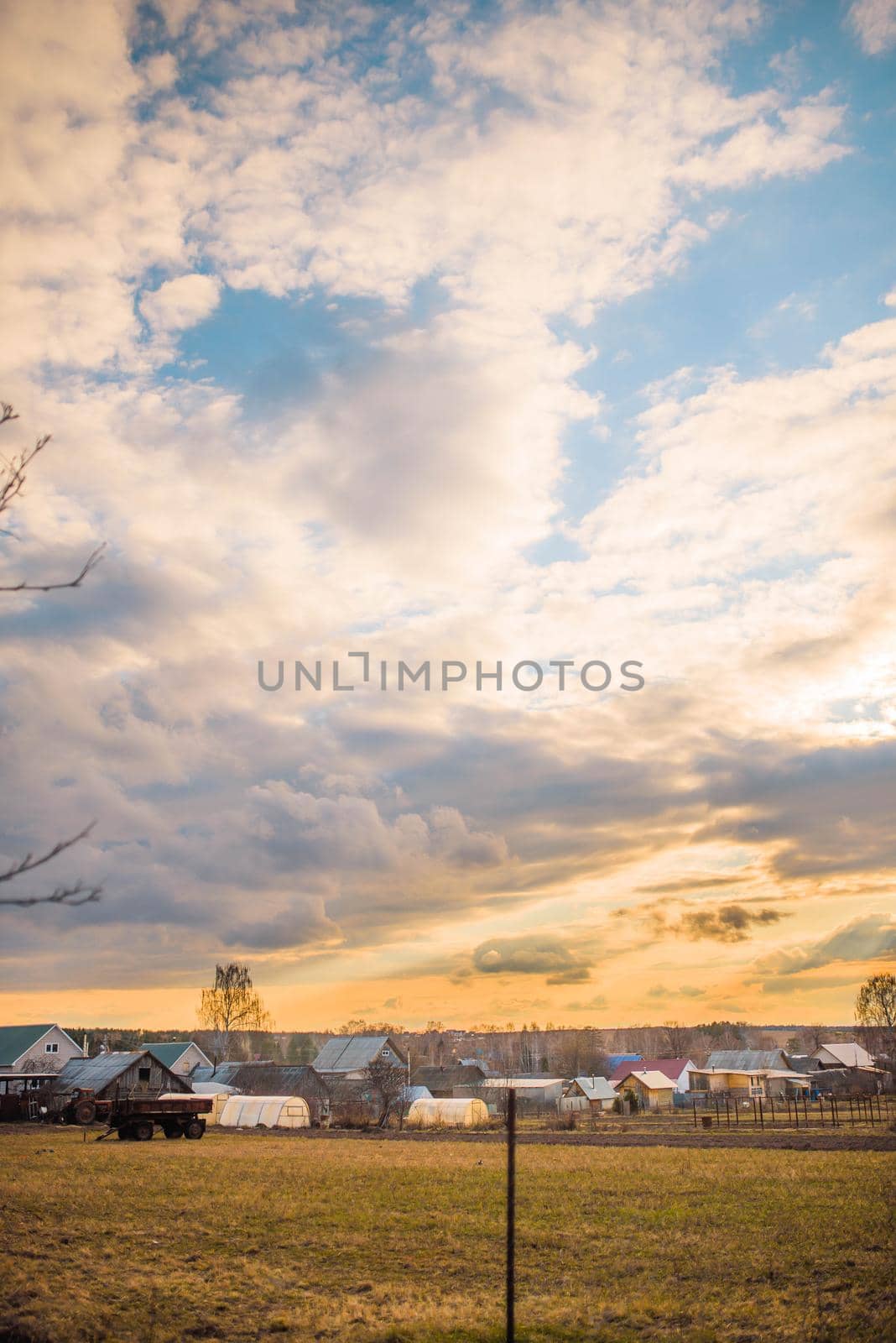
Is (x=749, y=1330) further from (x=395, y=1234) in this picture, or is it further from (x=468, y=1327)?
(x=395, y=1234)

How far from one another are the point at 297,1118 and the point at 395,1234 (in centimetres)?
4485

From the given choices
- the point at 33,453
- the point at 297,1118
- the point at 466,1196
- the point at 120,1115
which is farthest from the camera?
the point at 297,1118

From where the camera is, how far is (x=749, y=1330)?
10938mm

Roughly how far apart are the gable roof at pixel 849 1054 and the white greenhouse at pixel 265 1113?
76230mm

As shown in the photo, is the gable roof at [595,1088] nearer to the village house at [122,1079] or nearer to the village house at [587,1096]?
the village house at [587,1096]

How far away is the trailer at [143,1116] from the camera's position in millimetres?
43500

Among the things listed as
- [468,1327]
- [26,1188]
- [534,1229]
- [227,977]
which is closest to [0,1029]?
[227,977]

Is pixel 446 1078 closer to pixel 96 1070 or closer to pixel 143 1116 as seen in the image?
pixel 96 1070

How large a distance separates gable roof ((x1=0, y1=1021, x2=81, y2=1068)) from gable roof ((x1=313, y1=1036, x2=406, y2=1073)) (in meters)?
22.4

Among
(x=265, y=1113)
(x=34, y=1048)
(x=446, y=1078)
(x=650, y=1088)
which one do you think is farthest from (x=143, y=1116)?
(x=650, y=1088)

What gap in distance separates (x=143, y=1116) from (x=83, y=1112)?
6.03 metres

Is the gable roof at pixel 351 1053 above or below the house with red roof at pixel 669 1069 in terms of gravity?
above

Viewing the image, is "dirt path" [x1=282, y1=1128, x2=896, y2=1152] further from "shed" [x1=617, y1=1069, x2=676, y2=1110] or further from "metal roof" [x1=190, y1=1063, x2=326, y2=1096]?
"shed" [x1=617, y1=1069, x2=676, y2=1110]

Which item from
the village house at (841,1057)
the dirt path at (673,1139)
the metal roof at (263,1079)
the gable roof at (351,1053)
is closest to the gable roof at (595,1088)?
the gable roof at (351,1053)
